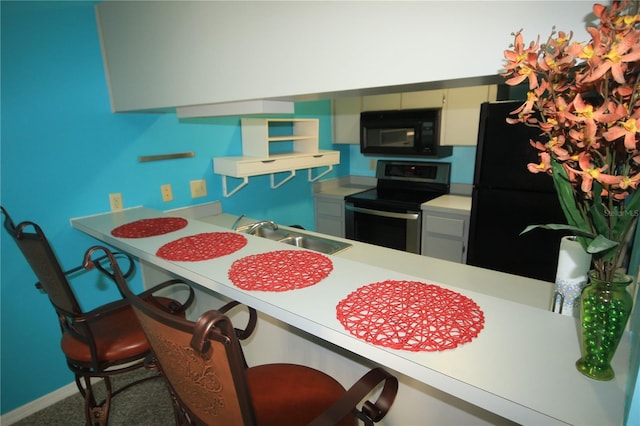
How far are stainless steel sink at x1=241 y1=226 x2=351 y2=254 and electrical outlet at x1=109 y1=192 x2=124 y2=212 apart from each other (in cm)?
86

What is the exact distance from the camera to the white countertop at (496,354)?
639 millimetres

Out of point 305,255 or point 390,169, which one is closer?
point 305,255

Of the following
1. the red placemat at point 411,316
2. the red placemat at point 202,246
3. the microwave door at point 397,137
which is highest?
the microwave door at point 397,137

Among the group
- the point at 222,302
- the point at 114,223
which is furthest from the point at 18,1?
the point at 222,302

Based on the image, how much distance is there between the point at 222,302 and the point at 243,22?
4.52 ft

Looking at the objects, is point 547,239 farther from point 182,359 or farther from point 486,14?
point 182,359

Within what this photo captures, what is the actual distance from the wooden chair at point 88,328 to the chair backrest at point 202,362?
1.20 ft

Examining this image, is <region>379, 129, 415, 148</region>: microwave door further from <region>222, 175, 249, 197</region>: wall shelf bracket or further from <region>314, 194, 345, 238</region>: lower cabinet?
<region>222, 175, 249, 197</region>: wall shelf bracket

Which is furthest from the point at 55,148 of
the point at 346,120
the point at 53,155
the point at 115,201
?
the point at 346,120

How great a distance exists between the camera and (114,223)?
1.88 m

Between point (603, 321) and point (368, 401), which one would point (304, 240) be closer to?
point (368, 401)

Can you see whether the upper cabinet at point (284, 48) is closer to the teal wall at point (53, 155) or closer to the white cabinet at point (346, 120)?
the teal wall at point (53, 155)

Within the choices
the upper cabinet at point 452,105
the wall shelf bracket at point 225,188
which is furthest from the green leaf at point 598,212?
the wall shelf bracket at point 225,188

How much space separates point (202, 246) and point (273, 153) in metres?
1.68
